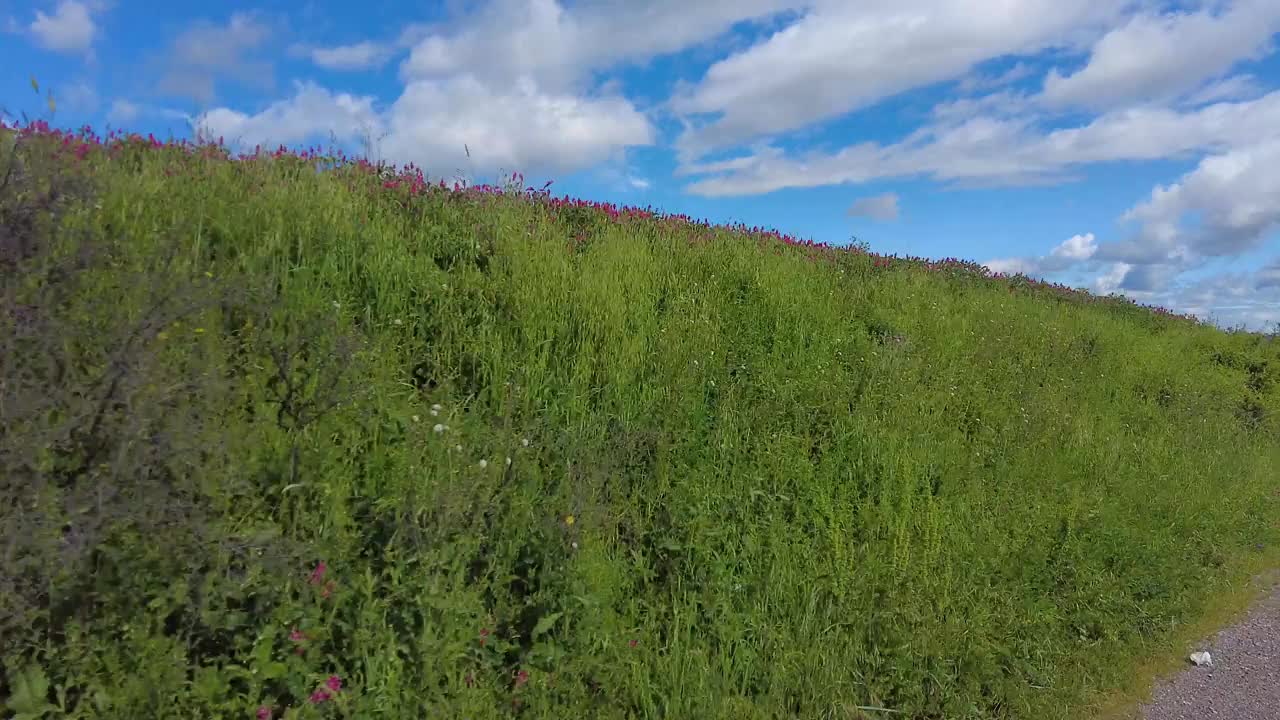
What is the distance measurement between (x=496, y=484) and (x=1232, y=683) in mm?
5236

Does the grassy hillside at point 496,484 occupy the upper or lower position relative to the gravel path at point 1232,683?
upper

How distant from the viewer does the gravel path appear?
4652mm

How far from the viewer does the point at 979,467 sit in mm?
6633

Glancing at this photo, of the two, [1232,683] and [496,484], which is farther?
[1232,683]

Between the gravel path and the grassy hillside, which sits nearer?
the grassy hillside

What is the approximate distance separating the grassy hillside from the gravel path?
0.91ft

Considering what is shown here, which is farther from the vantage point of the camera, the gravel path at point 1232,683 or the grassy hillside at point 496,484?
the gravel path at point 1232,683

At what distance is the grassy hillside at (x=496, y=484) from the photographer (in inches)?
115

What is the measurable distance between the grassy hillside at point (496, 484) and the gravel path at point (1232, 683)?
0.28m

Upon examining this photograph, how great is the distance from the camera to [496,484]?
4055mm

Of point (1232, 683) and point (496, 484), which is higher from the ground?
point (496, 484)

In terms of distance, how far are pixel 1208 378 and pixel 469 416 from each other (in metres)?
15.0

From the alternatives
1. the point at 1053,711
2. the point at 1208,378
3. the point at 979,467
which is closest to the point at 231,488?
the point at 1053,711

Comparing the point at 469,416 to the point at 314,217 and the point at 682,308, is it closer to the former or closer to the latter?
the point at 314,217
